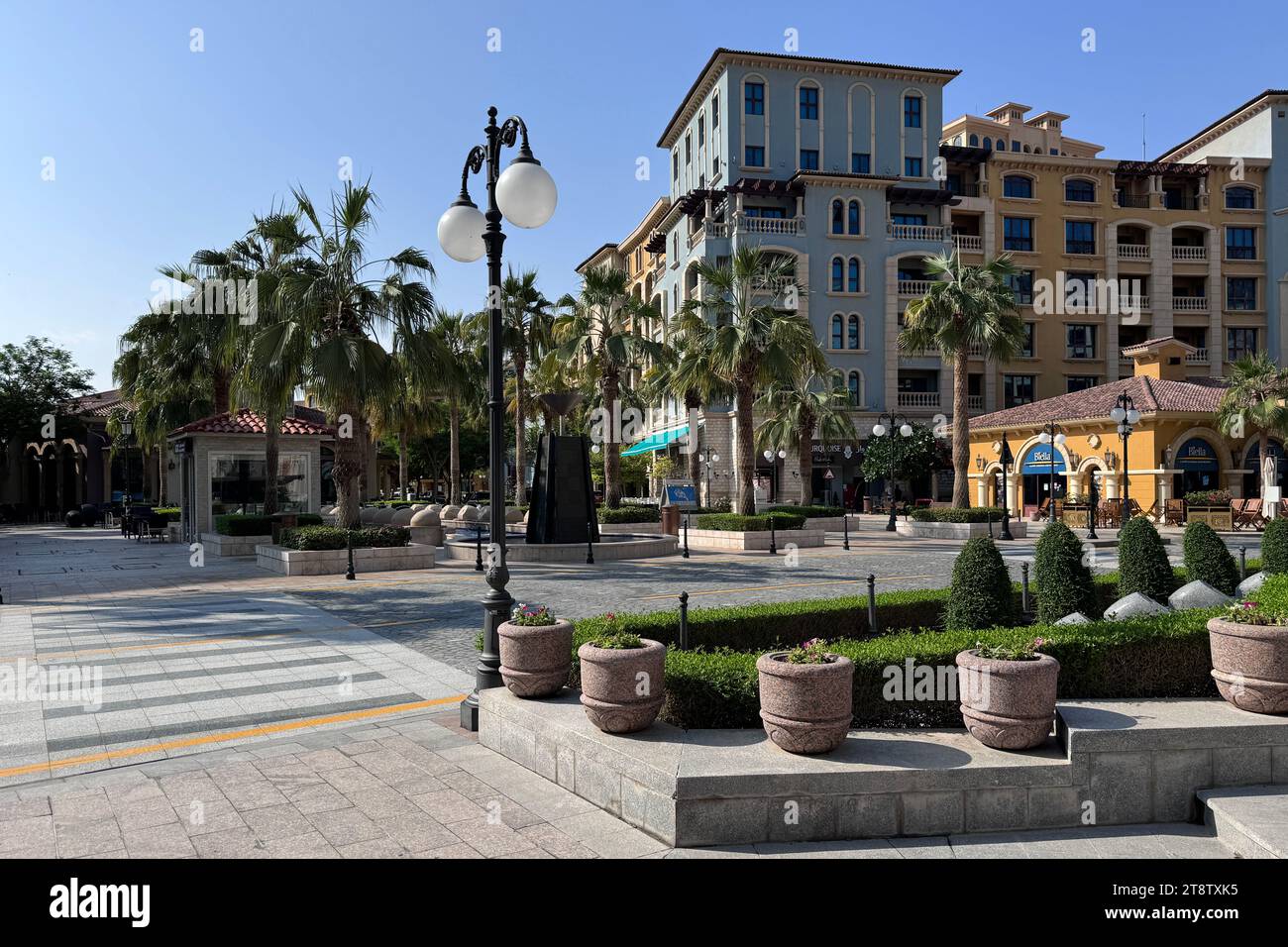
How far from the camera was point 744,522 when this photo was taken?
2614 cm

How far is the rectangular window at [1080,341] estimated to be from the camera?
52.8 m

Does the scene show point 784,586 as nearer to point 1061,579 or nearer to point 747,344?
point 1061,579

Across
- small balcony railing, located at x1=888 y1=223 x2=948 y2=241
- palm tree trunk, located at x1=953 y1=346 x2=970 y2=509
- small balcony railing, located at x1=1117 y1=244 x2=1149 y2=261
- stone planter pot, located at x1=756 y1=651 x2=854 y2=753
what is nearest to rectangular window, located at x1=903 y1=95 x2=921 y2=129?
small balcony railing, located at x1=888 y1=223 x2=948 y2=241

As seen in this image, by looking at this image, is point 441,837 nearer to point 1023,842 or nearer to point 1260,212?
point 1023,842

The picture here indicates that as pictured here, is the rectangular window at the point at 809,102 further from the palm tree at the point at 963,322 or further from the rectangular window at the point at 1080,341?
the palm tree at the point at 963,322

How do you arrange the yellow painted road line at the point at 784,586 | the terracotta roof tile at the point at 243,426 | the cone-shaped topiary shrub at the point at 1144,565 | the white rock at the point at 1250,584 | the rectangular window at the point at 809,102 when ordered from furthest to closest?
the rectangular window at the point at 809,102 → the terracotta roof tile at the point at 243,426 → the yellow painted road line at the point at 784,586 → the cone-shaped topiary shrub at the point at 1144,565 → the white rock at the point at 1250,584

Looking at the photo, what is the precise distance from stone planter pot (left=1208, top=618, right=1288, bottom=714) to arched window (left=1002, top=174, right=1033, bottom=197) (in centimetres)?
5368

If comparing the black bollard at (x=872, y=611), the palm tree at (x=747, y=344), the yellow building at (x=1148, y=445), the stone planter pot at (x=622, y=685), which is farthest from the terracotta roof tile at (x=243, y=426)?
the yellow building at (x=1148, y=445)

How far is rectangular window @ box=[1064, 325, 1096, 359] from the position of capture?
52781mm

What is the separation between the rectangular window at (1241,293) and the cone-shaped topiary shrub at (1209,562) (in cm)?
5332

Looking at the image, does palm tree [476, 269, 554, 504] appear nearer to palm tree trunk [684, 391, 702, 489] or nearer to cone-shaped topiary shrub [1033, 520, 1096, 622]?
palm tree trunk [684, 391, 702, 489]

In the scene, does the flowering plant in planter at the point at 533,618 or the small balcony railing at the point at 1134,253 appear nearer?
the flowering plant in planter at the point at 533,618
